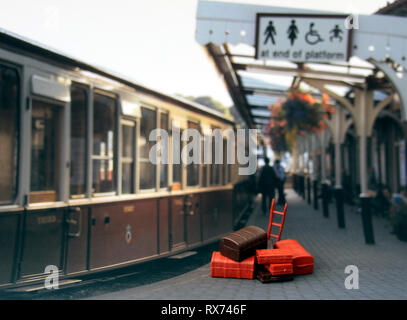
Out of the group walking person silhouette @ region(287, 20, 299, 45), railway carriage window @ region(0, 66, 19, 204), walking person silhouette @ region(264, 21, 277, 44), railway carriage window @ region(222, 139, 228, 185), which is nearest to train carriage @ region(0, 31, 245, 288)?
railway carriage window @ region(0, 66, 19, 204)

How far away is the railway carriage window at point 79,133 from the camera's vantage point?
6270 millimetres

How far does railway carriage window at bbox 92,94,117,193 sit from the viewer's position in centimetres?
655

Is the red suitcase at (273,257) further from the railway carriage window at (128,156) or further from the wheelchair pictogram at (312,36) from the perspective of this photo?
the wheelchair pictogram at (312,36)

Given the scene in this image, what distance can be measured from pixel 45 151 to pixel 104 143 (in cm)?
121

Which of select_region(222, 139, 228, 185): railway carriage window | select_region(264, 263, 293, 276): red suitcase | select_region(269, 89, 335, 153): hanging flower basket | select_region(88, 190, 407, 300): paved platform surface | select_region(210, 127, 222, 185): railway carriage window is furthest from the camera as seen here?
select_region(269, 89, 335, 153): hanging flower basket

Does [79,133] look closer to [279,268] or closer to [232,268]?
[232,268]

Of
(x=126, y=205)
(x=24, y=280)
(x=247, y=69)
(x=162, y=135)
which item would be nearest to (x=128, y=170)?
(x=126, y=205)

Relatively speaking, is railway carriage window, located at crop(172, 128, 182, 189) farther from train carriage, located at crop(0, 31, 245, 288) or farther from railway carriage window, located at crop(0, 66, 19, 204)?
railway carriage window, located at crop(0, 66, 19, 204)

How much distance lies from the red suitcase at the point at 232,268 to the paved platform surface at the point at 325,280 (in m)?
0.10

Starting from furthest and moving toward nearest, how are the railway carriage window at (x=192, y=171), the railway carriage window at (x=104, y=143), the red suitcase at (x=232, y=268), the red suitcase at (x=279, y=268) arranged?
the railway carriage window at (x=192, y=171) → the railway carriage window at (x=104, y=143) → the red suitcase at (x=232, y=268) → the red suitcase at (x=279, y=268)

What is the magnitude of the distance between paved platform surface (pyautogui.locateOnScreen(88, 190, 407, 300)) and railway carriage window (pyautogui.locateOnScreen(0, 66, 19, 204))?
1.47 m

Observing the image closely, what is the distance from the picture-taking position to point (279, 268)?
18.6 feet

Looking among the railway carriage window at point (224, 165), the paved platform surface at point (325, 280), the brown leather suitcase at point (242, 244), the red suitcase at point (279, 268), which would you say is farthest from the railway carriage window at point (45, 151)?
the railway carriage window at point (224, 165)

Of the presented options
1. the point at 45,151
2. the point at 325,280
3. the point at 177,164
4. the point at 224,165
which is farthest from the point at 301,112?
the point at 45,151
